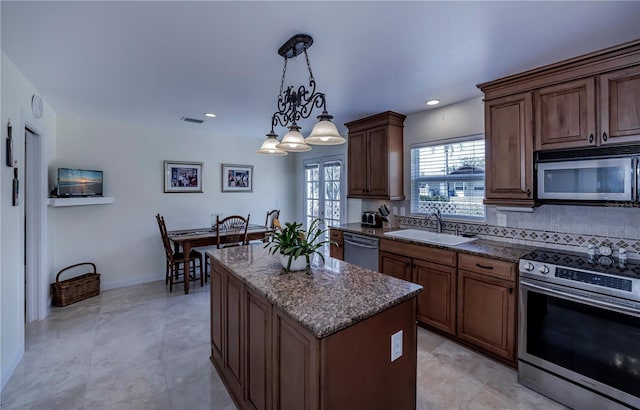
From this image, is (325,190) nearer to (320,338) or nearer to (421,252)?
(421,252)

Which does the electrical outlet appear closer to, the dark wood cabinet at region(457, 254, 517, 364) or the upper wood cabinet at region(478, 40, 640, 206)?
the dark wood cabinet at region(457, 254, 517, 364)

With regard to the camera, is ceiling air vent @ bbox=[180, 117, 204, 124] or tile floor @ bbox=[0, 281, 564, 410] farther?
ceiling air vent @ bbox=[180, 117, 204, 124]

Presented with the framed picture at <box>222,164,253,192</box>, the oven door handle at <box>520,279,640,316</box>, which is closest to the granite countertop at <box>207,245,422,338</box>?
the oven door handle at <box>520,279,640,316</box>

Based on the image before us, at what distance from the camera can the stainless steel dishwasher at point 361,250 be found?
344 cm

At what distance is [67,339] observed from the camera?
287 cm

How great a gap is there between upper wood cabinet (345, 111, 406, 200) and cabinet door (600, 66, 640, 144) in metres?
2.02

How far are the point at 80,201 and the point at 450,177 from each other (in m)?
4.55

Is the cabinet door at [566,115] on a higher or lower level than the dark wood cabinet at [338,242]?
higher

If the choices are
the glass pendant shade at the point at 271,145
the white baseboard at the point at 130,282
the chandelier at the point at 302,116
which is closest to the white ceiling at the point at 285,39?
the chandelier at the point at 302,116

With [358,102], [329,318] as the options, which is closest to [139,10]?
[329,318]

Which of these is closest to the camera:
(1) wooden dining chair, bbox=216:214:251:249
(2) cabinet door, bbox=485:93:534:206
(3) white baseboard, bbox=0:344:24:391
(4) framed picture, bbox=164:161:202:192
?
(3) white baseboard, bbox=0:344:24:391

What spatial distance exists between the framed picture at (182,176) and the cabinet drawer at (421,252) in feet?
10.9

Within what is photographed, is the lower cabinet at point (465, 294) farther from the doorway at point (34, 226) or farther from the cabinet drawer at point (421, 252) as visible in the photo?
the doorway at point (34, 226)

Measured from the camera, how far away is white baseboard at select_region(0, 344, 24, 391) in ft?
7.11
